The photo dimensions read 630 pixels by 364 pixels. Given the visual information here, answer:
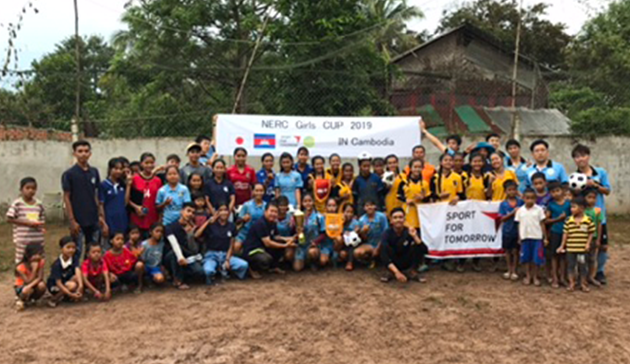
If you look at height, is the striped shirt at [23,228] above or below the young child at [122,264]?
above

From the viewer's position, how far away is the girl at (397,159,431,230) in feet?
20.8

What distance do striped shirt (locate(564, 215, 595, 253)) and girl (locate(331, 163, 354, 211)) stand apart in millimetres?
2422

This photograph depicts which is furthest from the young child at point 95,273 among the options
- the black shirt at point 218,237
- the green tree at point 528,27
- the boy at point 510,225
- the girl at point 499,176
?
the green tree at point 528,27

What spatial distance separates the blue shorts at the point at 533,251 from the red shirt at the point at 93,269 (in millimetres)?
4348

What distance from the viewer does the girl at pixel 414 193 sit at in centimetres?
635

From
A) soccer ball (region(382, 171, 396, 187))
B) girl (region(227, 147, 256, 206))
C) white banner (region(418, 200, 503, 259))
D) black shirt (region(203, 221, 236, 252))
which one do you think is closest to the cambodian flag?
girl (region(227, 147, 256, 206))

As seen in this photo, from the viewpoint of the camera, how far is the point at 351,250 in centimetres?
632

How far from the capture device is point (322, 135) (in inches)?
331

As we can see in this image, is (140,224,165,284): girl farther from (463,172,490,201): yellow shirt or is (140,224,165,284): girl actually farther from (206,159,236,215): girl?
(463,172,490,201): yellow shirt

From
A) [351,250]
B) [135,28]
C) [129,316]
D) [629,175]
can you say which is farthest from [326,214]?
[135,28]

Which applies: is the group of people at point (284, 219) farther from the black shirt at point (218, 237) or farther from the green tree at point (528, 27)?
the green tree at point (528, 27)

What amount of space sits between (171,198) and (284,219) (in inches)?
51.3

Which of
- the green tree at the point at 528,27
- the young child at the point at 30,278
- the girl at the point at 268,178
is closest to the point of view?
the young child at the point at 30,278

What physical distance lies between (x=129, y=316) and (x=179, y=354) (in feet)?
3.53
